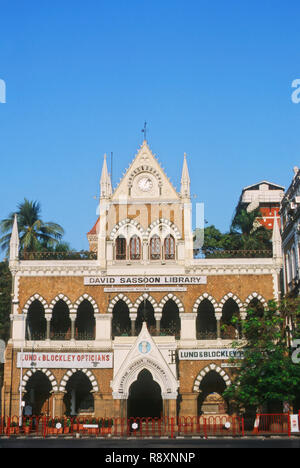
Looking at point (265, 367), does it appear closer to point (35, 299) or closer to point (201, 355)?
point (201, 355)

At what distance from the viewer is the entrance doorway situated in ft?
157

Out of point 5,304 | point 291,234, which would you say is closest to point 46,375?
point 5,304

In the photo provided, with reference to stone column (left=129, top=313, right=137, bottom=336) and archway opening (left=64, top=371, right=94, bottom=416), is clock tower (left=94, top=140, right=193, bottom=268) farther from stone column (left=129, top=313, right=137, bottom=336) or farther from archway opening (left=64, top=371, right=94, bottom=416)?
archway opening (left=64, top=371, right=94, bottom=416)

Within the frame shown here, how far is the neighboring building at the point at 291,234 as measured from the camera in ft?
160

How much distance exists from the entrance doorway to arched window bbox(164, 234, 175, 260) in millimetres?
9075

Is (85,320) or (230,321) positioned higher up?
(85,320)

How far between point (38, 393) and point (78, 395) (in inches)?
113

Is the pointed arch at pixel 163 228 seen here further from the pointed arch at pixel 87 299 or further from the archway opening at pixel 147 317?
the pointed arch at pixel 87 299

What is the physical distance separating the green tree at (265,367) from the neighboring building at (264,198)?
4232 cm

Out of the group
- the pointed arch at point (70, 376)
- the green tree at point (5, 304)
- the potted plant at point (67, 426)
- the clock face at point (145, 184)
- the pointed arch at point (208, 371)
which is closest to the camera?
the potted plant at point (67, 426)

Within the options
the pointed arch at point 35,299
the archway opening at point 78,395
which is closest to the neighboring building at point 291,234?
the archway opening at point 78,395

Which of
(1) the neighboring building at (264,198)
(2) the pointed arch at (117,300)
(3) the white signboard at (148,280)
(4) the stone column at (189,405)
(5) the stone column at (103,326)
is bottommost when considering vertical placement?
(4) the stone column at (189,405)

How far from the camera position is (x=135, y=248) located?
162ft

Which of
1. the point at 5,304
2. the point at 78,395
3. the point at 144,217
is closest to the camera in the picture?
the point at 78,395
